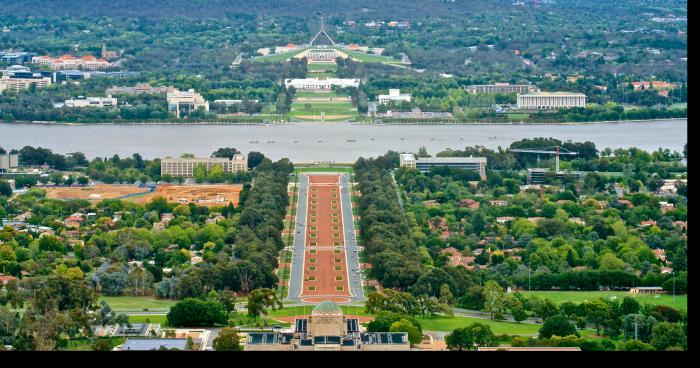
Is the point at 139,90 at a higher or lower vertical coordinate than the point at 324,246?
higher

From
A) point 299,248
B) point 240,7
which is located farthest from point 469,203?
point 240,7

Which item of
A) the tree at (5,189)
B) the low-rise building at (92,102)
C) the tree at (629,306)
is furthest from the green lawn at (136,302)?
the low-rise building at (92,102)

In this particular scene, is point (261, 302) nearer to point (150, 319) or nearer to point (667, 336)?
point (150, 319)

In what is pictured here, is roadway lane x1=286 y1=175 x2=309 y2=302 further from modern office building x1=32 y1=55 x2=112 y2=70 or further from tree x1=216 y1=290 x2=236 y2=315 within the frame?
modern office building x1=32 y1=55 x2=112 y2=70

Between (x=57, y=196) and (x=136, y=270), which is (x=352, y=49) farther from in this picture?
(x=136, y=270)

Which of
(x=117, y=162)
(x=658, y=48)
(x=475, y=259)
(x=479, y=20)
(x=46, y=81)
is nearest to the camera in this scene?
(x=475, y=259)

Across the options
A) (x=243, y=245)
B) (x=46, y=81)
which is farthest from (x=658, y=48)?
(x=243, y=245)
